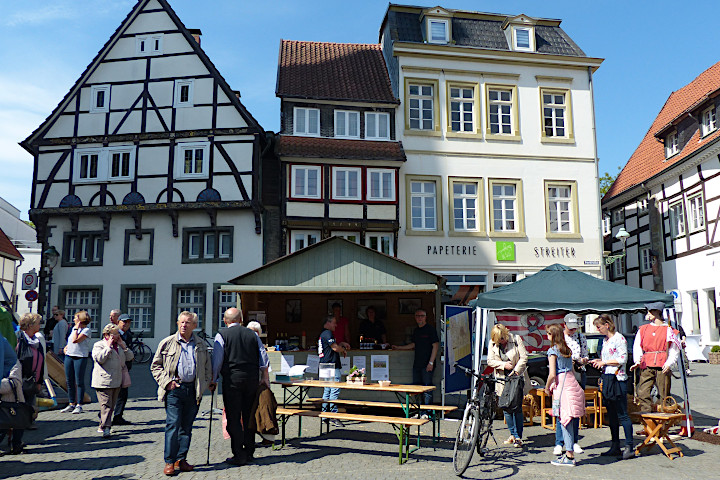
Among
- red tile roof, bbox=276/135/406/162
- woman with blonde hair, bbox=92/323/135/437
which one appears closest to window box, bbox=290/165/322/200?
red tile roof, bbox=276/135/406/162

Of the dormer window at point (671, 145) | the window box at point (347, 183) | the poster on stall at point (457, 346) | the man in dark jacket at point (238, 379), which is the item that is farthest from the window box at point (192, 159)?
the dormer window at point (671, 145)

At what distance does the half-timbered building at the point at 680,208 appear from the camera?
78.6ft

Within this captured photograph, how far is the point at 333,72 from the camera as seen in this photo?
25453mm

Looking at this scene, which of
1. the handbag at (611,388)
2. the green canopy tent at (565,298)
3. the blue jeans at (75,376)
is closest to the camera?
the handbag at (611,388)

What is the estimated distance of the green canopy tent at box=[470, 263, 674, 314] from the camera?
1038 centimetres

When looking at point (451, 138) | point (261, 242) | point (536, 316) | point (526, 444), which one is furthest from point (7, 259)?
point (526, 444)

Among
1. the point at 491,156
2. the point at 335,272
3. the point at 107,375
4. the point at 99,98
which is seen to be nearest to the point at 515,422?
the point at 335,272

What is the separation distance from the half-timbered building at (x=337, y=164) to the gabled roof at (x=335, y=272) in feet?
32.3

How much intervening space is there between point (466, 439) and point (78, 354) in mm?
6854

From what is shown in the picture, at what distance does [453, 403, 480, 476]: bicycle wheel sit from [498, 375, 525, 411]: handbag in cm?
74

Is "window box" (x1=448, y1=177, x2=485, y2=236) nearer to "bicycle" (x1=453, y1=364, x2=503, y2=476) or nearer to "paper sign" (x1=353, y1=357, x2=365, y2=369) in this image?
"paper sign" (x1=353, y1=357, x2=365, y2=369)

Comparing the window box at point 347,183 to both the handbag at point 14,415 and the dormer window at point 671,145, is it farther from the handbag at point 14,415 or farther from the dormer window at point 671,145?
the handbag at point 14,415

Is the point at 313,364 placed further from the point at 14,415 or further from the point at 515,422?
the point at 14,415

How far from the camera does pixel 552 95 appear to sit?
24.9 meters
